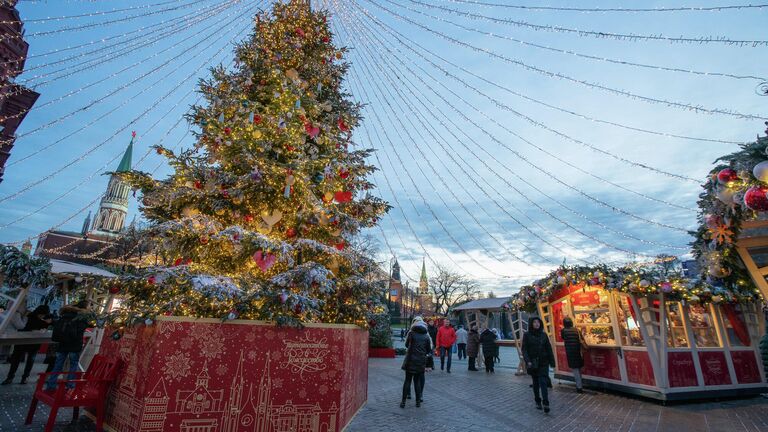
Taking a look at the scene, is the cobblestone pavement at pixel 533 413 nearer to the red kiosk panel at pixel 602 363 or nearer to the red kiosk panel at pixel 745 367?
the red kiosk panel at pixel 745 367

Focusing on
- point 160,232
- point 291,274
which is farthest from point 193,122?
point 291,274

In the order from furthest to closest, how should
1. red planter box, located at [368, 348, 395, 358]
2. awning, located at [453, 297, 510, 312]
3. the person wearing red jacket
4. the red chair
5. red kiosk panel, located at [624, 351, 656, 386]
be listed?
red planter box, located at [368, 348, 395, 358]
awning, located at [453, 297, 510, 312]
the person wearing red jacket
red kiosk panel, located at [624, 351, 656, 386]
the red chair

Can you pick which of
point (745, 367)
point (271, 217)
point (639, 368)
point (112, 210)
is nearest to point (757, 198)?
point (271, 217)

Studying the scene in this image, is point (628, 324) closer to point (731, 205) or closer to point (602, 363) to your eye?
point (602, 363)

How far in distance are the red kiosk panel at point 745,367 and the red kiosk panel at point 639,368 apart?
2.23 metres

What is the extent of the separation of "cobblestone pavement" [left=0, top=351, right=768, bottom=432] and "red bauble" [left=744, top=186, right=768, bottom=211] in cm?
430

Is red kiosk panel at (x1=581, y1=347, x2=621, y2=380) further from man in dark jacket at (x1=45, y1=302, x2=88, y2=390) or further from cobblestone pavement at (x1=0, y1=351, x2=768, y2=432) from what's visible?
man in dark jacket at (x1=45, y1=302, x2=88, y2=390)

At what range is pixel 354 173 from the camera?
7.79 m

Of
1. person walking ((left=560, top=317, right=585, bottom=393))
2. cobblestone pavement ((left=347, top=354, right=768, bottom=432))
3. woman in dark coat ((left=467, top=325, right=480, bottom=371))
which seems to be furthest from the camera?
woman in dark coat ((left=467, top=325, right=480, bottom=371))

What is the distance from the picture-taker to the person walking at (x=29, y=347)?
25.5ft

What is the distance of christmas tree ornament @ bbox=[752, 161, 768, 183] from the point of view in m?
2.96

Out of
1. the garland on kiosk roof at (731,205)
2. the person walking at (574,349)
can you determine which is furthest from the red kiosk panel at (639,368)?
the garland on kiosk roof at (731,205)

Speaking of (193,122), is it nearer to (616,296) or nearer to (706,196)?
(706,196)

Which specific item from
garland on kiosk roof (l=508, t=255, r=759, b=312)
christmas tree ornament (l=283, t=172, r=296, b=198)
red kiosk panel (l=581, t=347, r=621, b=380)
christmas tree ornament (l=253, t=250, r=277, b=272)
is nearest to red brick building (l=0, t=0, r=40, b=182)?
christmas tree ornament (l=283, t=172, r=296, b=198)
